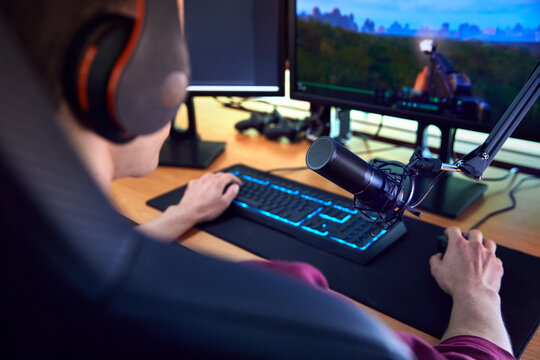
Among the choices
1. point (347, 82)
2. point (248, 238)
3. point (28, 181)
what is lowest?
point (248, 238)

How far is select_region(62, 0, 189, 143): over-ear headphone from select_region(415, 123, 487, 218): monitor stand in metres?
0.68

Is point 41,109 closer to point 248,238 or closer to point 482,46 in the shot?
point 248,238

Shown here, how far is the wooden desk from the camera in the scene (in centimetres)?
82

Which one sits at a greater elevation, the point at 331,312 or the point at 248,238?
the point at 331,312

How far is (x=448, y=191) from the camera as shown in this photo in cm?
101

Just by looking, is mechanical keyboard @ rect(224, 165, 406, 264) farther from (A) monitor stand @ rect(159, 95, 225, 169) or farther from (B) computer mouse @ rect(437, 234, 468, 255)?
(A) monitor stand @ rect(159, 95, 225, 169)

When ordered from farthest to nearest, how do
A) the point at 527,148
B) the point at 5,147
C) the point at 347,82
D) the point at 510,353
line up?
the point at 527,148, the point at 347,82, the point at 510,353, the point at 5,147

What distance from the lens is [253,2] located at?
1.11 metres

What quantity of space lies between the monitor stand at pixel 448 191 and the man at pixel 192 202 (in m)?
0.17

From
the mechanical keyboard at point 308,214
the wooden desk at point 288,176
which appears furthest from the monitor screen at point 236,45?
the mechanical keyboard at point 308,214

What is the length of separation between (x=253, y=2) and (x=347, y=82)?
1.02 ft

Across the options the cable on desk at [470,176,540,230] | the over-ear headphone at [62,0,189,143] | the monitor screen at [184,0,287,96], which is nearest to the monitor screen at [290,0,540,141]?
the monitor screen at [184,0,287,96]

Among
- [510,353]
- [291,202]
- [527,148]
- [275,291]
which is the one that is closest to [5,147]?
[275,291]

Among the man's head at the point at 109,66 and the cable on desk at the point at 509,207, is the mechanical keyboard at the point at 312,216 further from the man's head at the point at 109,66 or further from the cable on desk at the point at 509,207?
the man's head at the point at 109,66
